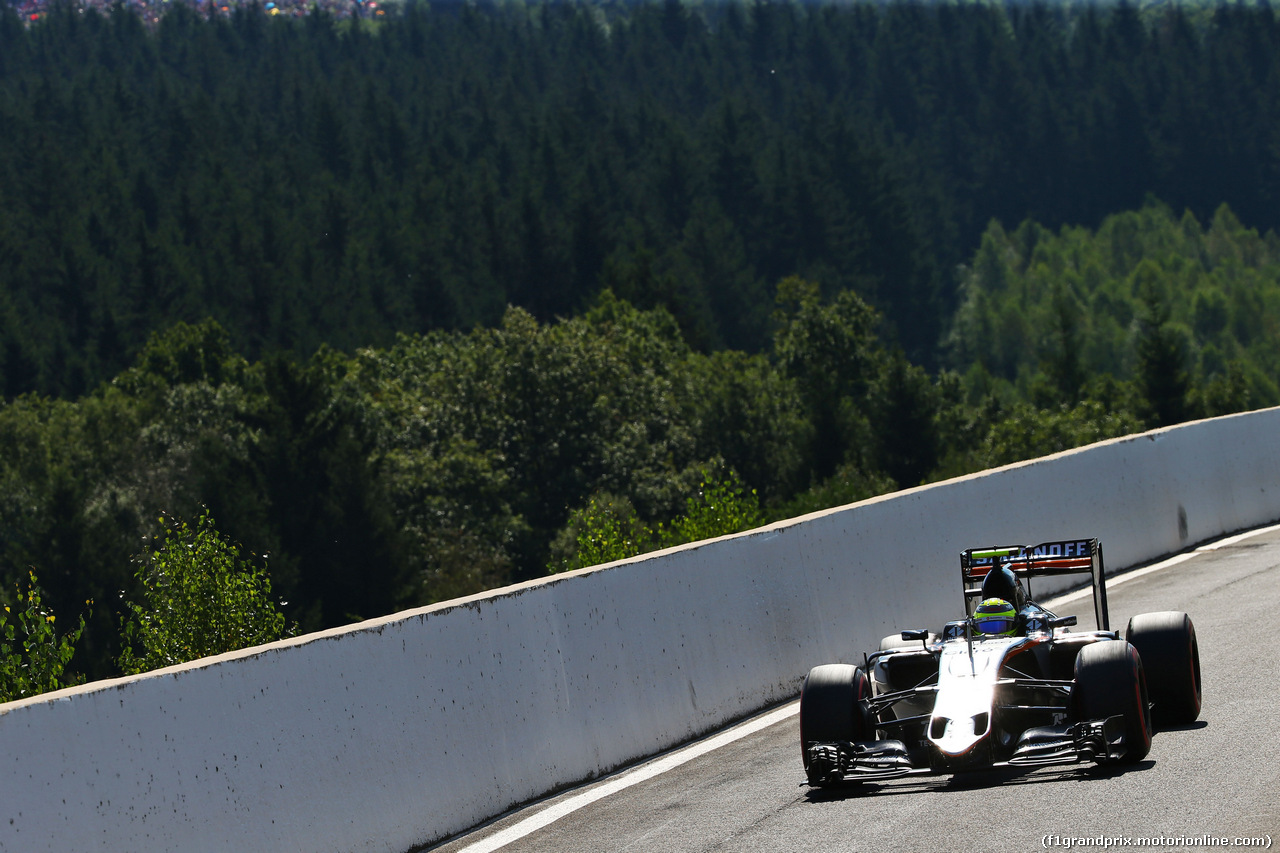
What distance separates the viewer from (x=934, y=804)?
788cm

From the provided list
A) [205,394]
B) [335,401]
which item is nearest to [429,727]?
[335,401]

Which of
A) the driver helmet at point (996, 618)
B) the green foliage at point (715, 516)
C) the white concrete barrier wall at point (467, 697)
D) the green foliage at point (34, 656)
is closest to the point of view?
the white concrete barrier wall at point (467, 697)

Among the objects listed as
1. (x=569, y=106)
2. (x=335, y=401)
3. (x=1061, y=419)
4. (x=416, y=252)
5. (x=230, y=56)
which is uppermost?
(x=230, y=56)

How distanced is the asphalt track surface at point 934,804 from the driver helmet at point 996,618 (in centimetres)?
89

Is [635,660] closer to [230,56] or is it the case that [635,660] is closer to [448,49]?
[230,56]

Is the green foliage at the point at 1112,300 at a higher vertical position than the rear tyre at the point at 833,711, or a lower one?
higher

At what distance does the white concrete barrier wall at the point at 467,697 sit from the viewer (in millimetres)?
6484

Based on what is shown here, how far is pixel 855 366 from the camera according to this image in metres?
90.1

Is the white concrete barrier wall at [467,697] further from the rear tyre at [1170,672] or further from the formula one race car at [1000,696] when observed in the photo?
the rear tyre at [1170,672]

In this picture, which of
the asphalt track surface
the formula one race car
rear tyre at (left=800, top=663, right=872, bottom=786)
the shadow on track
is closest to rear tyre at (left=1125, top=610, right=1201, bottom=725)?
the formula one race car

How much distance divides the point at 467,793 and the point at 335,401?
6666cm

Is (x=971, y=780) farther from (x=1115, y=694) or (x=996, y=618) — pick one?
(x=996, y=618)

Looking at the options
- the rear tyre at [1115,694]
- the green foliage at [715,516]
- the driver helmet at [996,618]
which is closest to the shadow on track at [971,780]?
the rear tyre at [1115,694]

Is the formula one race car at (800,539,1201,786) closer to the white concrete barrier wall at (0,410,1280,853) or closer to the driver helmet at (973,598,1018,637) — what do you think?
the driver helmet at (973,598,1018,637)
